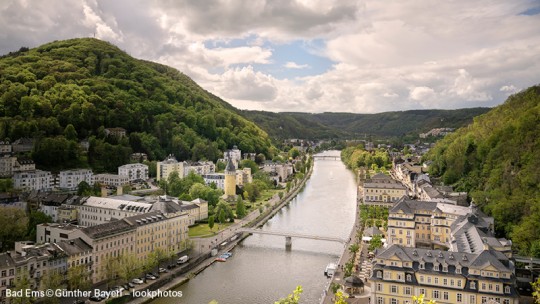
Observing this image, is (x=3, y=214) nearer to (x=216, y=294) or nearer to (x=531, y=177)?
(x=216, y=294)

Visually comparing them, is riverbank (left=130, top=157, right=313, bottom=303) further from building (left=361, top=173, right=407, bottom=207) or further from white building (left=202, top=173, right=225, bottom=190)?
building (left=361, top=173, right=407, bottom=207)

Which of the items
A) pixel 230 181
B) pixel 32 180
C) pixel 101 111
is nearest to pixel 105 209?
pixel 32 180

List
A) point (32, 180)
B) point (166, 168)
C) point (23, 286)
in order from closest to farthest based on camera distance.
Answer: point (23, 286), point (32, 180), point (166, 168)

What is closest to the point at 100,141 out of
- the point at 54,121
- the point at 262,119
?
the point at 54,121

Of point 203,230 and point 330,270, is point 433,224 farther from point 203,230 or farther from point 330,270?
point 203,230

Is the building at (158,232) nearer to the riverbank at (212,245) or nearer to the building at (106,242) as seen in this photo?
the building at (106,242)

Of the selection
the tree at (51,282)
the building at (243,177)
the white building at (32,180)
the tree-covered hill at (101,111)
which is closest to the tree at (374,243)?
the tree at (51,282)
